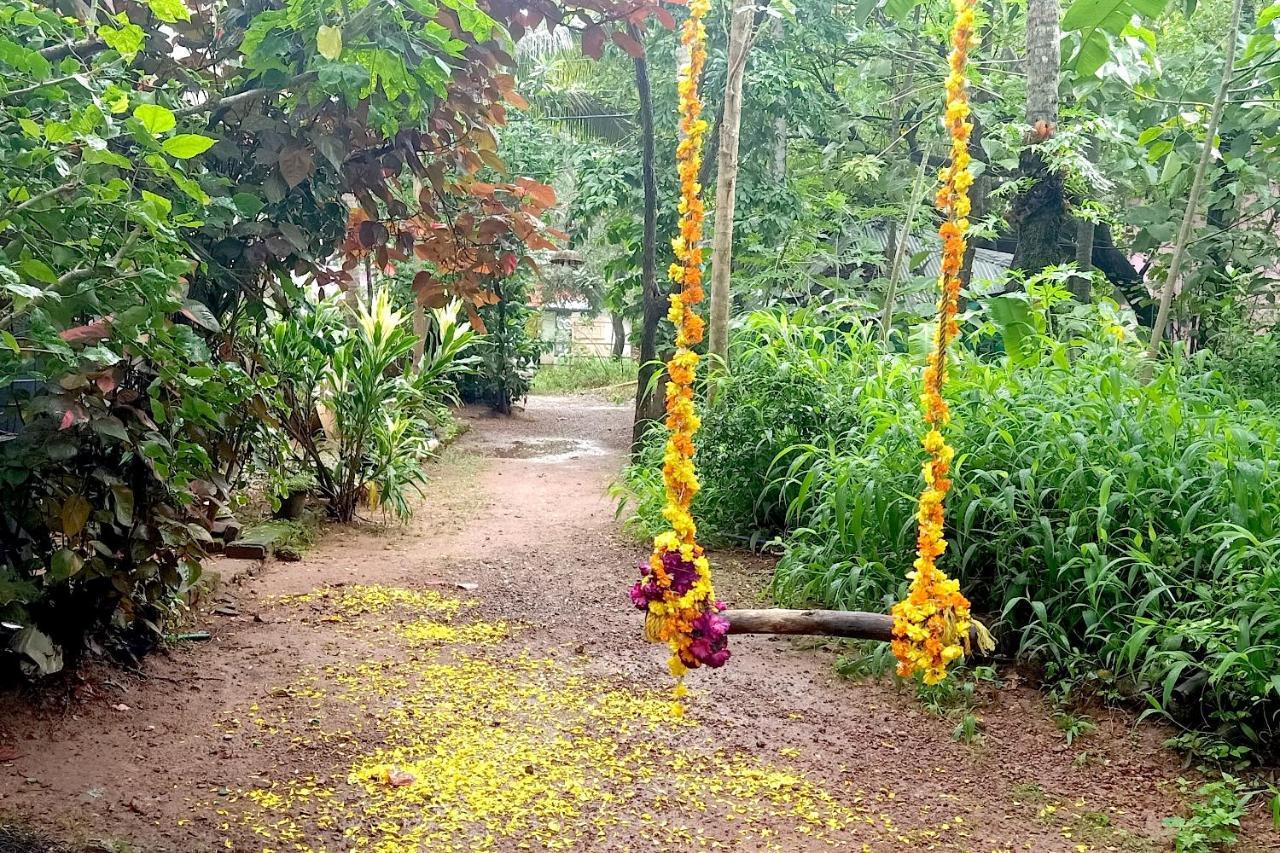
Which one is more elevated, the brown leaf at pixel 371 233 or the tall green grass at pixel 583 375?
the brown leaf at pixel 371 233

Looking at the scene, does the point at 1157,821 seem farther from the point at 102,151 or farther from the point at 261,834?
the point at 102,151

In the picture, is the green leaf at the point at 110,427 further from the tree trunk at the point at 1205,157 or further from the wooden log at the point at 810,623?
the tree trunk at the point at 1205,157

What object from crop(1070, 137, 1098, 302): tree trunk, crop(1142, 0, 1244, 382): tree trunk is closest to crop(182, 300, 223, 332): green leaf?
crop(1142, 0, 1244, 382): tree trunk

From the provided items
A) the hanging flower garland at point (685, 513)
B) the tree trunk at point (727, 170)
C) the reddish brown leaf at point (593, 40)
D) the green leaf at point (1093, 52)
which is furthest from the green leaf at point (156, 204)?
the tree trunk at point (727, 170)

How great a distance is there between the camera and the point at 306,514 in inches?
197

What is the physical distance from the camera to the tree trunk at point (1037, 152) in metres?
4.63

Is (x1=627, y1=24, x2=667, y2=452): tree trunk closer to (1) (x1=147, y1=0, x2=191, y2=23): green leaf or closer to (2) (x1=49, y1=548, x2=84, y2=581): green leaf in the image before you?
(2) (x1=49, y1=548, x2=84, y2=581): green leaf

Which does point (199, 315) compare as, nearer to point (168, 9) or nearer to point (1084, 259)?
point (168, 9)

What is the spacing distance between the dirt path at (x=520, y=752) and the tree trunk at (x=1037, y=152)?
247 cm

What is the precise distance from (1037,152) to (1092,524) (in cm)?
232

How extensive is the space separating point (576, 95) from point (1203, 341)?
8.22m

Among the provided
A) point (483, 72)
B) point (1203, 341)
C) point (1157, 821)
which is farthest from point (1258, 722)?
point (1203, 341)

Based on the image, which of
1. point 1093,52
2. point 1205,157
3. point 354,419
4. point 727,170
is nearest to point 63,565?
point 354,419

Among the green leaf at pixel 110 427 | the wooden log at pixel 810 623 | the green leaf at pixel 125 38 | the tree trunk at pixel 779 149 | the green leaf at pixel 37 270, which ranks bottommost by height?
the wooden log at pixel 810 623
